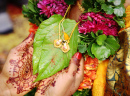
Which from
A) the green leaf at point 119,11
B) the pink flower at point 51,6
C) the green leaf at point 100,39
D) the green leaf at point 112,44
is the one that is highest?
the pink flower at point 51,6

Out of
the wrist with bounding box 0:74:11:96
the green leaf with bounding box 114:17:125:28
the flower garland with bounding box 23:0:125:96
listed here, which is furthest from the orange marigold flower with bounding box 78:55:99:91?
the wrist with bounding box 0:74:11:96

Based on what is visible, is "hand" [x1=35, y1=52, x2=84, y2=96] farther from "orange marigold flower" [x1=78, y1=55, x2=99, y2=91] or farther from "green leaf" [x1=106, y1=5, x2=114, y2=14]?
"green leaf" [x1=106, y1=5, x2=114, y2=14]

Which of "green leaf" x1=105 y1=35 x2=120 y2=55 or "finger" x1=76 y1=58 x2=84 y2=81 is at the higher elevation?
"green leaf" x1=105 y1=35 x2=120 y2=55

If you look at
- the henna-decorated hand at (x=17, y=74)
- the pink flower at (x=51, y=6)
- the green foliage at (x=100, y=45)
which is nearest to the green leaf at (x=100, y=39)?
the green foliage at (x=100, y=45)

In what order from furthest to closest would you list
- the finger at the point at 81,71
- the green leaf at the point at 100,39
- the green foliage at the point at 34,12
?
the green foliage at the point at 34,12, the finger at the point at 81,71, the green leaf at the point at 100,39

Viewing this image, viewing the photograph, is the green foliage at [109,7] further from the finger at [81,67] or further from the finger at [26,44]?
the finger at [26,44]

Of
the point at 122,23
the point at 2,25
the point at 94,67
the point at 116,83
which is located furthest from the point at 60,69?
the point at 2,25

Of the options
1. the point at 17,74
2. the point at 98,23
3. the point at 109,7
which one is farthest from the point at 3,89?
the point at 109,7
